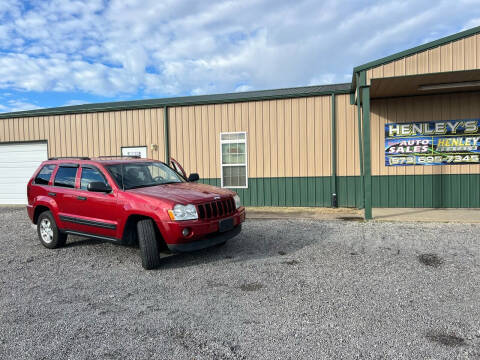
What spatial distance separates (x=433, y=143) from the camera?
9.41 meters

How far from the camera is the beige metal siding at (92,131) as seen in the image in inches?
439

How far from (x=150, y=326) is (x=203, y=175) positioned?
315 inches

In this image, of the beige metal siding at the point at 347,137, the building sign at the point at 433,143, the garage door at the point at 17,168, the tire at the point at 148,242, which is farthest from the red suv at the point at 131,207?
the garage door at the point at 17,168

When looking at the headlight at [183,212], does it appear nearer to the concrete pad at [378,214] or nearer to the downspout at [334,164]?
the concrete pad at [378,214]

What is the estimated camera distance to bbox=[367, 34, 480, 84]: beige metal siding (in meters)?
7.02

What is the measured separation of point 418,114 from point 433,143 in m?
0.95

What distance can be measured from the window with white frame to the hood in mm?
5283

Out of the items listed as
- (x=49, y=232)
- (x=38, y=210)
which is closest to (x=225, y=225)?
(x=49, y=232)

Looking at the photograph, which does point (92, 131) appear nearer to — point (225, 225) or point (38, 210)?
point (38, 210)

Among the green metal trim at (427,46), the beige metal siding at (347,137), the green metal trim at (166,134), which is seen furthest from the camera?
the green metal trim at (166,134)

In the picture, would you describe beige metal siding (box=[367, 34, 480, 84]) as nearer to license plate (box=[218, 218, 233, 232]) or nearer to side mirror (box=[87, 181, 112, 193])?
license plate (box=[218, 218, 233, 232])

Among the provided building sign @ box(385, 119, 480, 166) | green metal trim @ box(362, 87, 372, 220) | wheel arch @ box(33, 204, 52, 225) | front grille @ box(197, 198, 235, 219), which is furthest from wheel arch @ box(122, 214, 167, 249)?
building sign @ box(385, 119, 480, 166)

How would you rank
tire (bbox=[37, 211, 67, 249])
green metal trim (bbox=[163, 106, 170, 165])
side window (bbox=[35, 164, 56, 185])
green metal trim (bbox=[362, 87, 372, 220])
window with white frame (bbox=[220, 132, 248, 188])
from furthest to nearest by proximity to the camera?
green metal trim (bbox=[163, 106, 170, 165]), window with white frame (bbox=[220, 132, 248, 188]), green metal trim (bbox=[362, 87, 372, 220]), side window (bbox=[35, 164, 56, 185]), tire (bbox=[37, 211, 67, 249])

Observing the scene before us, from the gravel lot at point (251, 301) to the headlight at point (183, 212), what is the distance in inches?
31.0
